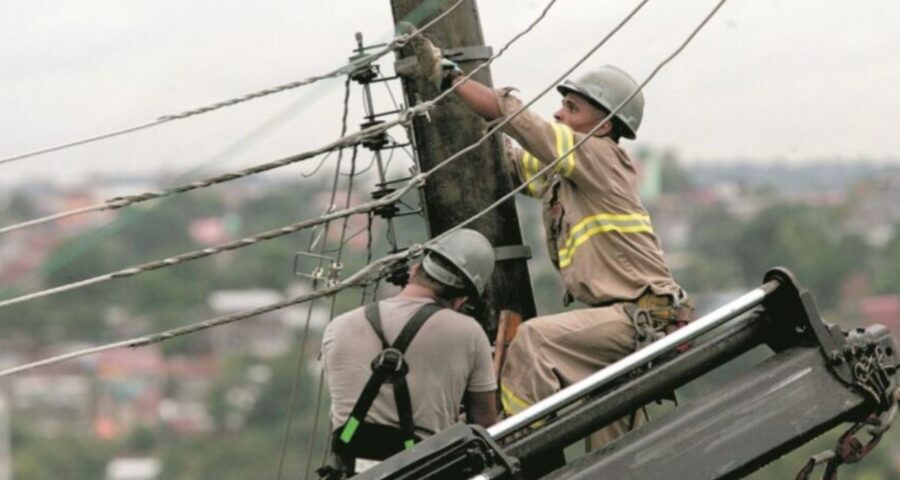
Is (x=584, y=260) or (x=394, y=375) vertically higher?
(x=584, y=260)

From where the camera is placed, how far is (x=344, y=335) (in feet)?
35.8

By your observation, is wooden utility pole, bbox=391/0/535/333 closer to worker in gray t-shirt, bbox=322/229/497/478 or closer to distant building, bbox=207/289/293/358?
worker in gray t-shirt, bbox=322/229/497/478

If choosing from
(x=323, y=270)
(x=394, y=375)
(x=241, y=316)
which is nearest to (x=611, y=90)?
(x=323, y=270)

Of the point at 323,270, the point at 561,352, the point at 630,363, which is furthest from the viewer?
the point at 323,270

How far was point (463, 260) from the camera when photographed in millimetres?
11023

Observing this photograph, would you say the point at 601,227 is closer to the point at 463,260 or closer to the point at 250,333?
the point at 463,260

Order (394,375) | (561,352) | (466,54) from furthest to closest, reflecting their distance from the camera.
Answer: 1. (466,54)
2. (561,352)
3. (394,375)

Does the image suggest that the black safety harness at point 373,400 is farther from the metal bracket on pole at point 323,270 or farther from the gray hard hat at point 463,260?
the metal bracket on pole at point 323,270

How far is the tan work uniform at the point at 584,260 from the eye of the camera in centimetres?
1136

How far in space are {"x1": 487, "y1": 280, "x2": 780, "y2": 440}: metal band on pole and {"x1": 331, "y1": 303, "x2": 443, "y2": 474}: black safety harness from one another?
47.4 inches

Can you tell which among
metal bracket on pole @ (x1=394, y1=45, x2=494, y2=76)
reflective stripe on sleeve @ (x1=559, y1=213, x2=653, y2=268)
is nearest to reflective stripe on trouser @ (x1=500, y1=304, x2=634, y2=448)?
reflective stripe on sleeve @ (x1=559, y1=213, x2=653, y2=268)

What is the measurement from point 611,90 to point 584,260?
2.56 feet

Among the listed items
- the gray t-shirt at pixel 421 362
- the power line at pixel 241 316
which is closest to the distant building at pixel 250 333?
the power line at pixel 241 316

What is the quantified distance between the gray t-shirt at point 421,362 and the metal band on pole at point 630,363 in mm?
1194
